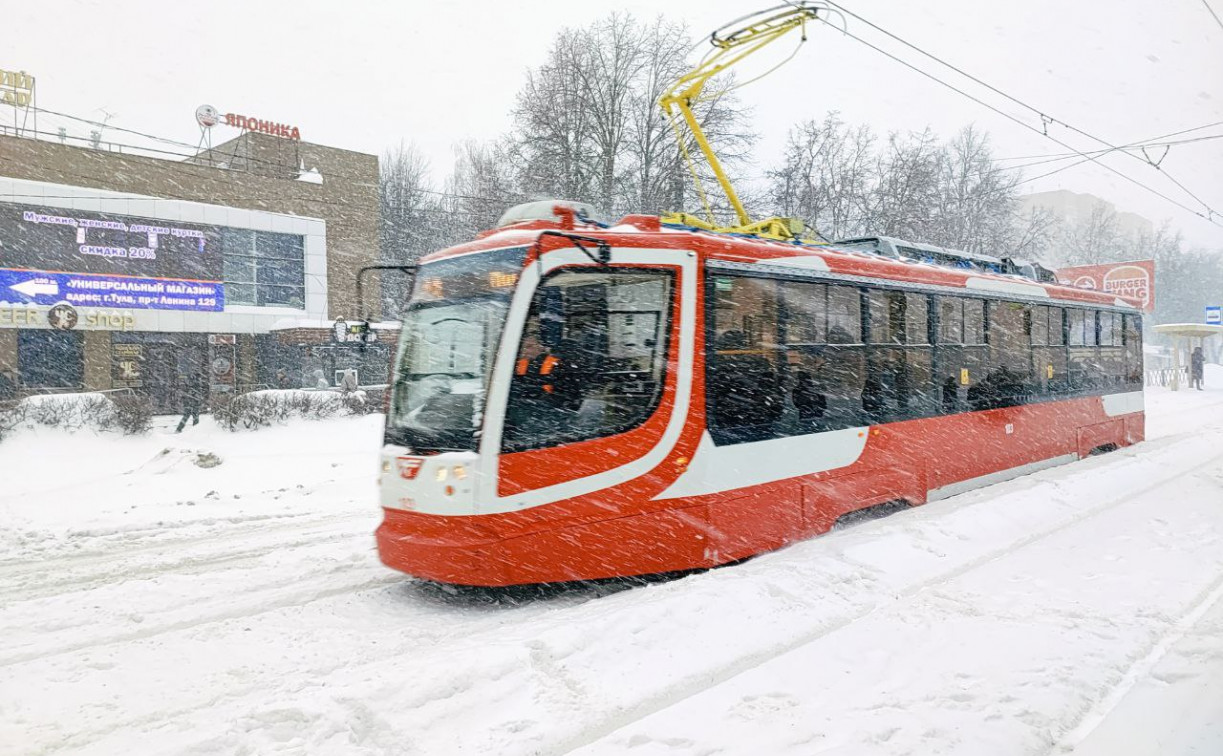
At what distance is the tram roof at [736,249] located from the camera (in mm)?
6227

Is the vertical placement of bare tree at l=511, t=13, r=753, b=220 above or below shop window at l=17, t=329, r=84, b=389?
above

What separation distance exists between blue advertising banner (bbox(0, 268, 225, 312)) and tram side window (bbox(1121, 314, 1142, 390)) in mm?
26813

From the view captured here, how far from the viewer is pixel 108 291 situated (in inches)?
1037

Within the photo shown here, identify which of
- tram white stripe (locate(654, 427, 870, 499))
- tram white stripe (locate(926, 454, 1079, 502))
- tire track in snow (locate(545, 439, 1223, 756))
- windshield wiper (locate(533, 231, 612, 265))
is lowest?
tire track in snow (locate(545, 439, 1223, 756))

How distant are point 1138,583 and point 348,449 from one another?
12.1m

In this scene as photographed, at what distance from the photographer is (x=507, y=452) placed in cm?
567

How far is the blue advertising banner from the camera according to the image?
2473 cm

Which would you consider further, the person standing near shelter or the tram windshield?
the person standing near shelter

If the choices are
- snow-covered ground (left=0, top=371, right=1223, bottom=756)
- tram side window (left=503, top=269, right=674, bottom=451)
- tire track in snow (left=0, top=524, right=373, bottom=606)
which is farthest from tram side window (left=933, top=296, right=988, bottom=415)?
tire track in snow (left=0, top=524, right=373, bottom=606)

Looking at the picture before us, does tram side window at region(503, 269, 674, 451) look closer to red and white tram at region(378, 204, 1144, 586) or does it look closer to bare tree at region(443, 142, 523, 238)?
red and white tram at region(378, 204, 1144, 586)

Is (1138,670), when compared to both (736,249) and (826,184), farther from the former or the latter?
(826,184)

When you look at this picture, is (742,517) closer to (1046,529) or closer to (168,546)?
(1046,529)

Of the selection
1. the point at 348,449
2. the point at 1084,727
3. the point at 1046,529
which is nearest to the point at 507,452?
the point at 1084,727

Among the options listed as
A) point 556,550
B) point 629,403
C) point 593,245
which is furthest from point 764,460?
point 593,245
